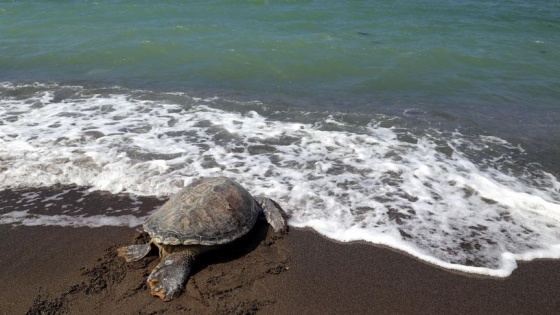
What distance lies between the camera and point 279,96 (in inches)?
390

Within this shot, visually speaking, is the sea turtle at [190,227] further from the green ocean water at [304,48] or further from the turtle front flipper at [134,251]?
the green ocean water at [304,48]

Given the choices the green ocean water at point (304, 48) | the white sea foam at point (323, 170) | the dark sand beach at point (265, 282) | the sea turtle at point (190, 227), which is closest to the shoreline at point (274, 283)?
the dark sand beach at point (265, 282)

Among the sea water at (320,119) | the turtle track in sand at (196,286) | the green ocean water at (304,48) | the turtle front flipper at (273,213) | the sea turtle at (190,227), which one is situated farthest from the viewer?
the green ocean water at (304,48)

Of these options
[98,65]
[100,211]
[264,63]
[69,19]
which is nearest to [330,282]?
[100,211]

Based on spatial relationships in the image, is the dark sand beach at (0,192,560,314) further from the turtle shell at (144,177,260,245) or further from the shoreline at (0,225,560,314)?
the turtle shell at (144,177,260,245)

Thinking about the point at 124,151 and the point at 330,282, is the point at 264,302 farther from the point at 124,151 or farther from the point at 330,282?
the point at 124,151

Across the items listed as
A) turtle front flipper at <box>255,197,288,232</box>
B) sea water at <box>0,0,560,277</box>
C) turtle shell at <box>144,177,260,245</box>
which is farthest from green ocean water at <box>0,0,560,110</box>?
turtle shell at <box>144,177,260,245</box>

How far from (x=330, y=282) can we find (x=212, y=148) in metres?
3.64

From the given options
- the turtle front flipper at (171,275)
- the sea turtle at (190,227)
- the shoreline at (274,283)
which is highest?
the sea turtle at (190,227)

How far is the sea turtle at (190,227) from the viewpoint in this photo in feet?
13.4

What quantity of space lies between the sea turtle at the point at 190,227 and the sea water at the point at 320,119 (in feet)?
2.46

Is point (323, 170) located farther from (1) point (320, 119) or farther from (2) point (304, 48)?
(2) point (304, 48)

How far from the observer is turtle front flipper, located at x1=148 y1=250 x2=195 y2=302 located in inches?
155

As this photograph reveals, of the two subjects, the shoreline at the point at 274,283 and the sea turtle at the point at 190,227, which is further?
the sea turtle at the point at 190,227
